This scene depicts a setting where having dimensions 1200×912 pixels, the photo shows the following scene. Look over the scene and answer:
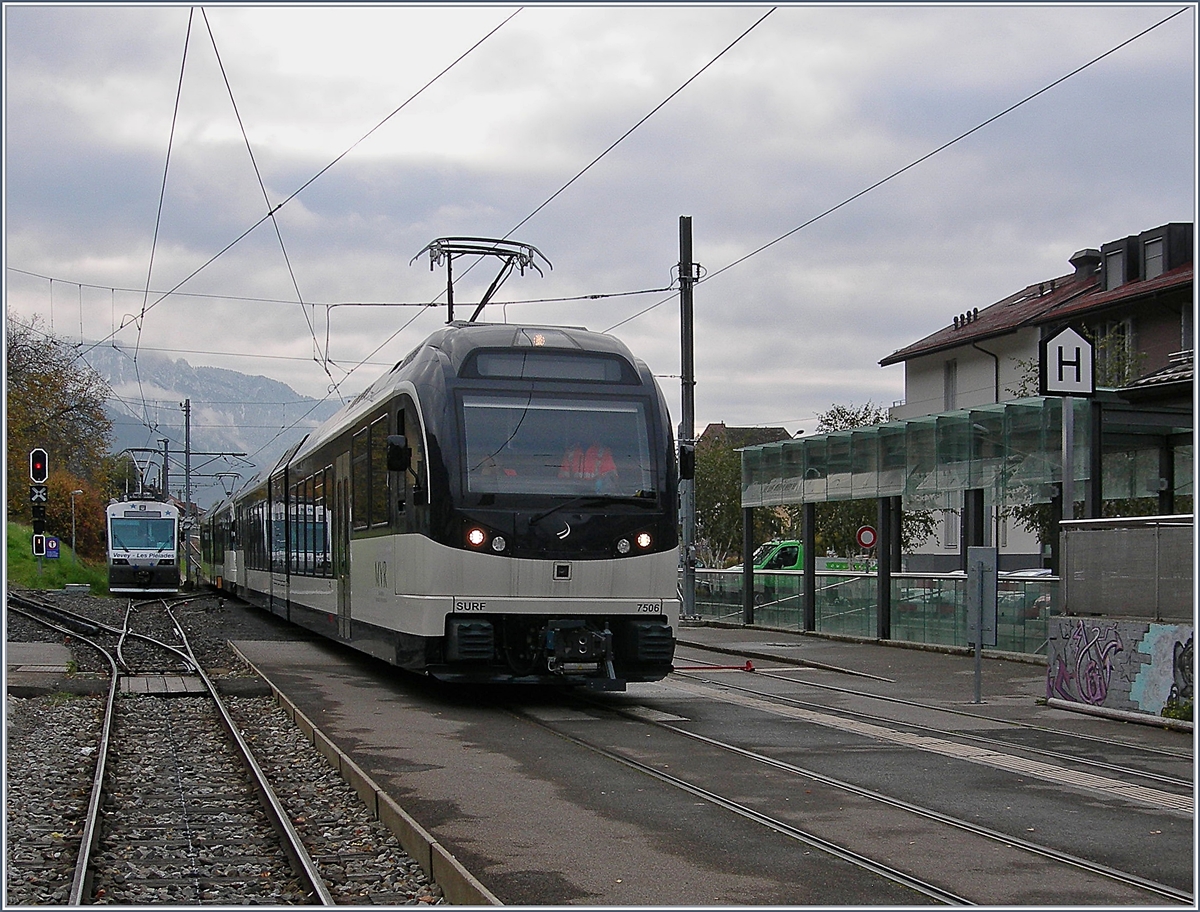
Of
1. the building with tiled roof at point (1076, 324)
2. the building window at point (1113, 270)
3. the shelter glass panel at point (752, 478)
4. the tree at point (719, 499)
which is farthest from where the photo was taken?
the tree at point (719, 499)

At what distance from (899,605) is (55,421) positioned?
1730 inches

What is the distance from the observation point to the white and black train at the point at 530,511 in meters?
13.4

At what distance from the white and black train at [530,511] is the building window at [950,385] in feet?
132

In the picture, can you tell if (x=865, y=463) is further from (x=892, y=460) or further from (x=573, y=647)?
(x=573, y=647)

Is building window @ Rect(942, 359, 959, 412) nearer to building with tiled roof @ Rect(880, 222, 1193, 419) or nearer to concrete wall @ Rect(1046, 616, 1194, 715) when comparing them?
building with tiled roof @ Rect(880, 222, 1193, 419)

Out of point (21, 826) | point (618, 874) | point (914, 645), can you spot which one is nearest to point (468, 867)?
point (618, 874)

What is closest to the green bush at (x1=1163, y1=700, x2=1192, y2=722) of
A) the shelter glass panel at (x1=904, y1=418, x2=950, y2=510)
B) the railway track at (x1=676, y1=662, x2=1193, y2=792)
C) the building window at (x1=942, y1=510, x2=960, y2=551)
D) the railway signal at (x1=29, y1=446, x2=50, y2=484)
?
the railway track at (x1=676, y1=662, x2=1193, y2=792)

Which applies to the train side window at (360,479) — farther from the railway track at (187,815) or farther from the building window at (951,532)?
the building window at (951,532)

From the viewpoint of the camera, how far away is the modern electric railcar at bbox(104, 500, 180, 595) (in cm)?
4303

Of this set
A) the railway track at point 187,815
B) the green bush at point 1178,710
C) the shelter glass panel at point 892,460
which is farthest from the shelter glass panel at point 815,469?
the railway track at point 187,815

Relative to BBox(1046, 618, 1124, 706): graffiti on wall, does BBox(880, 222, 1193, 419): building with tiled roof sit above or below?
above

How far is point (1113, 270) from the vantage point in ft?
150

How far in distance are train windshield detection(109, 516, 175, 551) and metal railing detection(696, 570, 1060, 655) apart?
1870 centimetres

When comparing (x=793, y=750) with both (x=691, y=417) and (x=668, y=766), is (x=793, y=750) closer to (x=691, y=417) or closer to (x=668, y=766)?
(x=668, y=766)
